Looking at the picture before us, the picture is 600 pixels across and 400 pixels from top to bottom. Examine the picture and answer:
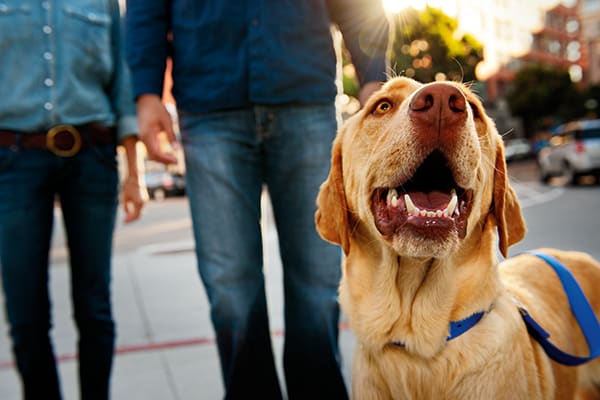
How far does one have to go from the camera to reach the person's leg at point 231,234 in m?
2.26

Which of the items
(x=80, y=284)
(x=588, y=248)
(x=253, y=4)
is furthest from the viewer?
(x=588, y=248)

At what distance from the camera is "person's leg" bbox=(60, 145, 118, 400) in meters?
2.48

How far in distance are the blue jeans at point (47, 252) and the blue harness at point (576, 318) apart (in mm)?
1451

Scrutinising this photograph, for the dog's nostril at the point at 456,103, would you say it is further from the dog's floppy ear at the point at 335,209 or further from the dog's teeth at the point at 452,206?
the dog's floppy ear at the point at 335,209

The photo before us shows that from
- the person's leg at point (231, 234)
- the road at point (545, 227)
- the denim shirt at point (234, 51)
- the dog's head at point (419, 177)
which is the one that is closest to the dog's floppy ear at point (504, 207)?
the dog's head at point (419, 177)

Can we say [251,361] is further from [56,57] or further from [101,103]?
[56,57]

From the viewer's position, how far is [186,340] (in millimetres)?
4188

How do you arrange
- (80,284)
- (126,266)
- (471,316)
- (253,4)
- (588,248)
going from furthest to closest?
(126,266)
(588,248)
(80,284)
(253,4)
(471,316)

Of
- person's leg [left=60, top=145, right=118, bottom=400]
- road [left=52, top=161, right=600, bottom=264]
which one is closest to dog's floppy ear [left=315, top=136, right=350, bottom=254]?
person's leg [left=60, top=145, right=118, bottom=400]

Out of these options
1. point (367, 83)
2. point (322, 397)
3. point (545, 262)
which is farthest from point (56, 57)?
point (545, 262)

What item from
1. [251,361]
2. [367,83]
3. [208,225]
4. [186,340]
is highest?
[367,83]

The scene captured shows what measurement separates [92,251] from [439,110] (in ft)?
5.57

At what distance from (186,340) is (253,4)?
2754 mm

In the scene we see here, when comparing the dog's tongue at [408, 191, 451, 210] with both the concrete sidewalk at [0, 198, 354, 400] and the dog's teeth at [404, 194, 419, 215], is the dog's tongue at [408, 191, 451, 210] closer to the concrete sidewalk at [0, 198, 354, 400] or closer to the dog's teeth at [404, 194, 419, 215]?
the dog's teeth at [404, 194, 419, 215]
